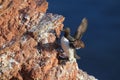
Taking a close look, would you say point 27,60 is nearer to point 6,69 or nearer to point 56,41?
point 6,69

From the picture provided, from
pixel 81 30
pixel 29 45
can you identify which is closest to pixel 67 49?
pixel 81 30

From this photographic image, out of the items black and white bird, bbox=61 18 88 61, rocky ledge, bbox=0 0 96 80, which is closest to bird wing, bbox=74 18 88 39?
black and white bird, bbox=61 18 88 61

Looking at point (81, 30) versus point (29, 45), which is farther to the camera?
point (81, 30)

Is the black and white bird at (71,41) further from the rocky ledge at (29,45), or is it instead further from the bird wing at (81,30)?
the rocky ledge at (29,45)

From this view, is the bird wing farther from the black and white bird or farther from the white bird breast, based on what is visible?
the white bird breast

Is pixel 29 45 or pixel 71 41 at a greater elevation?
pixel 71 41

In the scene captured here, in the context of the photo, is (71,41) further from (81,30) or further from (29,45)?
(29,45)

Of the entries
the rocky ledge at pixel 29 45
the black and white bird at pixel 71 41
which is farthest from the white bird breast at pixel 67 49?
the rocky ledge at pixel 29 45

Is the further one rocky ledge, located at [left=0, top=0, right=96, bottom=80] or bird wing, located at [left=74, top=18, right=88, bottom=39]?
bird wing, located at [left=74, top=18, right=88, bottom=39]

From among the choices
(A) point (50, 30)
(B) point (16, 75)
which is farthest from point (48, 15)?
(B) point (16, 75)
